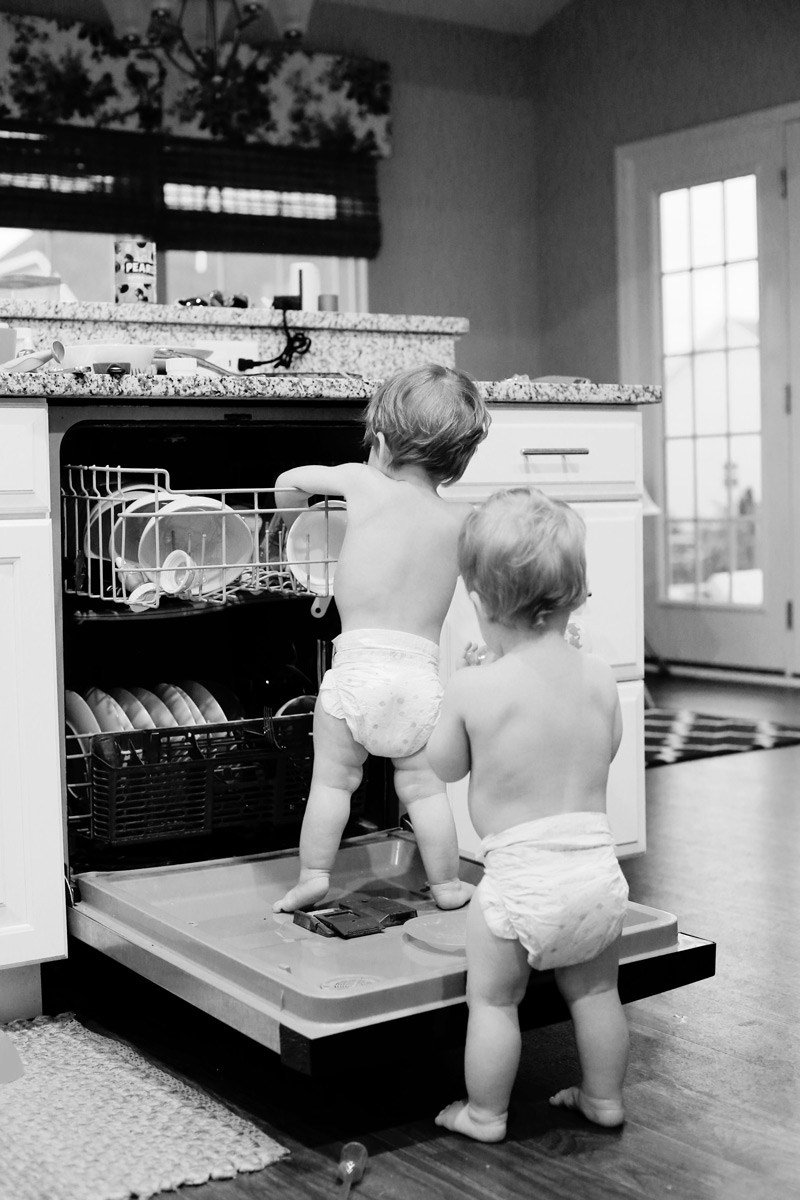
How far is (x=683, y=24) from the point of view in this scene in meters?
6.14

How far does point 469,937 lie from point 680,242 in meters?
5.12

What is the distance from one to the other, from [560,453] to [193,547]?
2.02 feet

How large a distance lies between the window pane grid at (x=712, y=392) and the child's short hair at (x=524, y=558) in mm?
4470

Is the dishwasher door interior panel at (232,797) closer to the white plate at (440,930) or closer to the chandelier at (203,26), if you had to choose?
the white plate at (440,930)

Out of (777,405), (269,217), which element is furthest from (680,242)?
(269,217)

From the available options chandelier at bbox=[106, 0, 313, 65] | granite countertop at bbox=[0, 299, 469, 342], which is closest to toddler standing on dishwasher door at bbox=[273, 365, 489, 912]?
granite countertop at bbox=[0, 299, 469, 342]

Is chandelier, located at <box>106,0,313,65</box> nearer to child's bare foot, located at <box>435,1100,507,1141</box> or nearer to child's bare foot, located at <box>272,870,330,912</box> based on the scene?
child's bare foot, located at <box>272,870,330,912</box>

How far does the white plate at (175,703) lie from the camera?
7.63ft

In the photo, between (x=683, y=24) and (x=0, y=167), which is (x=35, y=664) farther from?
(x=683, y=24)

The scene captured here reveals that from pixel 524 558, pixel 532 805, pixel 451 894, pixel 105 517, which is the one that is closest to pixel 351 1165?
pixel 532 805

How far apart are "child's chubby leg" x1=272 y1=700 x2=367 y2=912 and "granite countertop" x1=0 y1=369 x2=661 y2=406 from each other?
0.45 metres

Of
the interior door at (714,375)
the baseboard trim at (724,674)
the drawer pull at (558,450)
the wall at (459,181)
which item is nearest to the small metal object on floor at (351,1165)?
the drawer pull at (558,450)

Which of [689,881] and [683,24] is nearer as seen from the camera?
[689,881]

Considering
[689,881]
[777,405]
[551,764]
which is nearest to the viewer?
[551,764]
